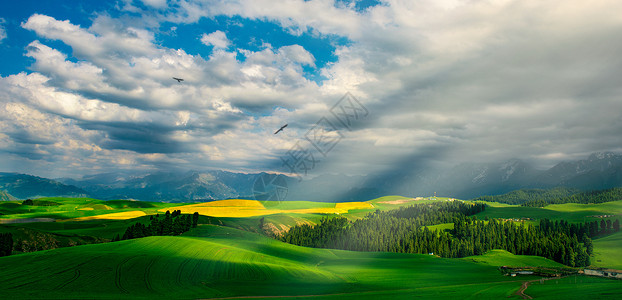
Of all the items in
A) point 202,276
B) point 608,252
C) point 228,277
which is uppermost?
point 202,276

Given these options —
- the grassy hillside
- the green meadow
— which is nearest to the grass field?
the grassy hillside

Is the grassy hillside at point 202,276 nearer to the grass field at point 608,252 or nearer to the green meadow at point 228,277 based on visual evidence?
the green meadow at point 228,277

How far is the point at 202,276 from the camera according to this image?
267ft

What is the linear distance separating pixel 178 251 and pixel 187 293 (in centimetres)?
3594

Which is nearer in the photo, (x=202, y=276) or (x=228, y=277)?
(x=202, y=276)

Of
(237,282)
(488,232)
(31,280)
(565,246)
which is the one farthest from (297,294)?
(488,232)

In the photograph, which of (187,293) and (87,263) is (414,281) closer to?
(187,293)

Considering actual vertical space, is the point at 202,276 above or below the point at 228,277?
above

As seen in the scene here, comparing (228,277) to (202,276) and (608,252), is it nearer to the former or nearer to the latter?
(202,276)

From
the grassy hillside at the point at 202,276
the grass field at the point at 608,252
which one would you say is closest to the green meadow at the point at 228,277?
the grassy hillside at the point at 202,276

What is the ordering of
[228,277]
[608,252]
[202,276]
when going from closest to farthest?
[202,276] < [228,277] < [608,252]

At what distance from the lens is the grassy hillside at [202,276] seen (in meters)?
66.8

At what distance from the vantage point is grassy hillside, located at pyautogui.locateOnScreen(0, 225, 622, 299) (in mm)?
66750

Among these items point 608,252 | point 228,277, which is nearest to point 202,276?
point 228,277
